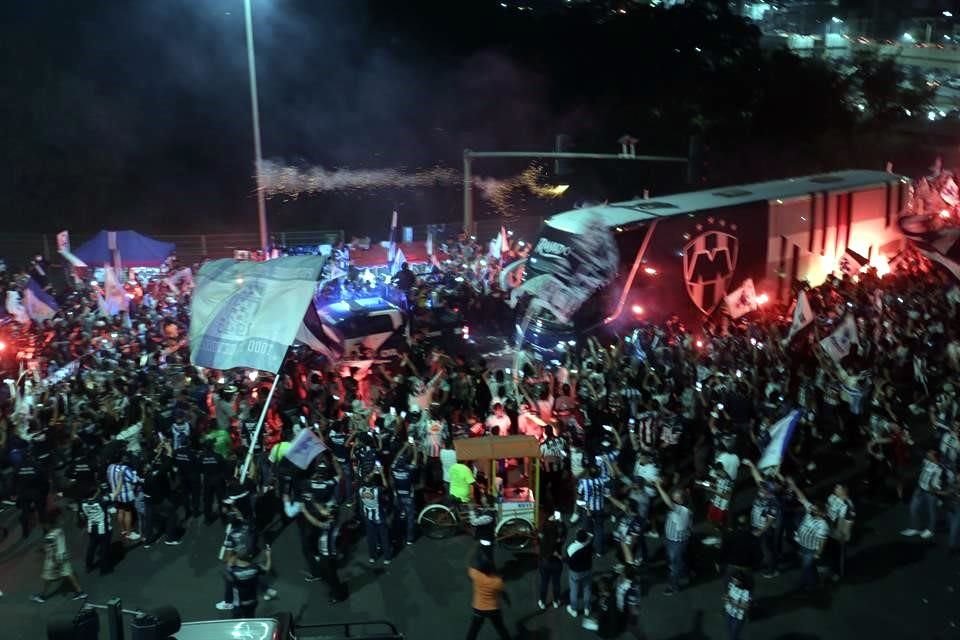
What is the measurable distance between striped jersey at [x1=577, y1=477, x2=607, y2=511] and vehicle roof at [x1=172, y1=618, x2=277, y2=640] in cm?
445

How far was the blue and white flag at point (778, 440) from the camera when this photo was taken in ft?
35.6

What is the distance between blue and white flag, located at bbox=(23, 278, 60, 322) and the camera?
58.6 feet

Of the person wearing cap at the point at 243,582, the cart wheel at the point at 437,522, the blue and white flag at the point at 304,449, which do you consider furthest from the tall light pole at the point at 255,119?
the person wearing cap at the point at 243,582

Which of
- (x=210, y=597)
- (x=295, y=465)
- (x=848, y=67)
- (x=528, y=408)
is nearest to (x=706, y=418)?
(x=528, y=408)

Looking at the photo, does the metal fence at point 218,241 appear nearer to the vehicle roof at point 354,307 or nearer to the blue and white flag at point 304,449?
the vehicle roof at point 354,307

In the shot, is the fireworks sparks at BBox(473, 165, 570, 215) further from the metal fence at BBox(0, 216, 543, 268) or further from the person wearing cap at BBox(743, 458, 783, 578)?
the person wearing cap at BBox(743, 458, 783, 578)

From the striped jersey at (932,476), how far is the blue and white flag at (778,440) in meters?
1.60

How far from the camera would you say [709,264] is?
1803 centimetres

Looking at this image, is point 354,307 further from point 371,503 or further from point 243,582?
point 243,582

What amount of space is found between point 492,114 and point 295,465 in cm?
4349

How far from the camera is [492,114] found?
52.3 metres

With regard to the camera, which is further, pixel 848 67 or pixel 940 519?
pixel 848 67

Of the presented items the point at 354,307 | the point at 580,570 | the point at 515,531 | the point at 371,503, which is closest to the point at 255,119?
the point at 354,307

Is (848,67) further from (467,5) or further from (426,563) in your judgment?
(426,563)
